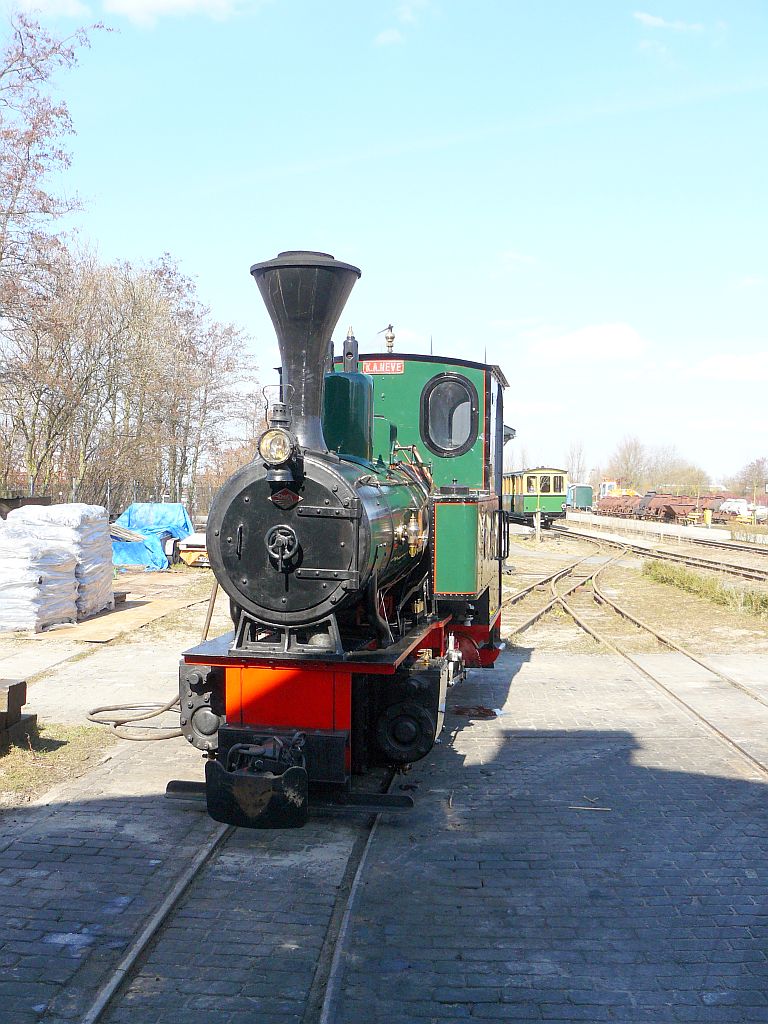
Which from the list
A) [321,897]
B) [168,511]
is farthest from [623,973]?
[168,511]

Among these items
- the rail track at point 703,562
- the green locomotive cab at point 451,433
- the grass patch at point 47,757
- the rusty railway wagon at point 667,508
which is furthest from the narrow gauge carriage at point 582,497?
the grass patch at point 47,757

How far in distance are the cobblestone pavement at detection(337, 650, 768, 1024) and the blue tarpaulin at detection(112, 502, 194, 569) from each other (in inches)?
582

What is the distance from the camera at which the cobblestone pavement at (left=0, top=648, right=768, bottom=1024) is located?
3.43 metres

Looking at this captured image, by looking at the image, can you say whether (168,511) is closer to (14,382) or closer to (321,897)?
(14,382)

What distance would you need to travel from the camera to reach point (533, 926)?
4.05m

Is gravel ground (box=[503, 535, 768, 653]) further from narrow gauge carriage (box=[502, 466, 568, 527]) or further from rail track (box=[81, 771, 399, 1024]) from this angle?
narrow gauge carriage (box=[502, 466, 568, 527])

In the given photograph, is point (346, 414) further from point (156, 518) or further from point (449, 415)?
point (156, 518)

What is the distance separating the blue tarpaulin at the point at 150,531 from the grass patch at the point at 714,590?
37.8 ft

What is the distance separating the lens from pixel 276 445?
4.77m

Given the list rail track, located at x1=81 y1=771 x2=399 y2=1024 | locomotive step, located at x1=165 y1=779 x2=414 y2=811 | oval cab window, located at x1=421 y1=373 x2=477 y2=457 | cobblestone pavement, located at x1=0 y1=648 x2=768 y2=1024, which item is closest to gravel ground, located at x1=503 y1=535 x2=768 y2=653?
oval cab window, located at x1=421 y1=373 x2=477 y2=457

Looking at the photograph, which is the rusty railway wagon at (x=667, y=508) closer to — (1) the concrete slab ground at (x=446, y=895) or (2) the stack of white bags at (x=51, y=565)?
(2) the stack of white bags at (x=51, y=565)

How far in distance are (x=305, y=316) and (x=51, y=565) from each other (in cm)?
816

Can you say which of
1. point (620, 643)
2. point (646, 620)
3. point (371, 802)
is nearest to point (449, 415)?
point (371, 802)

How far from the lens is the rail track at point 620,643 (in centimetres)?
760
